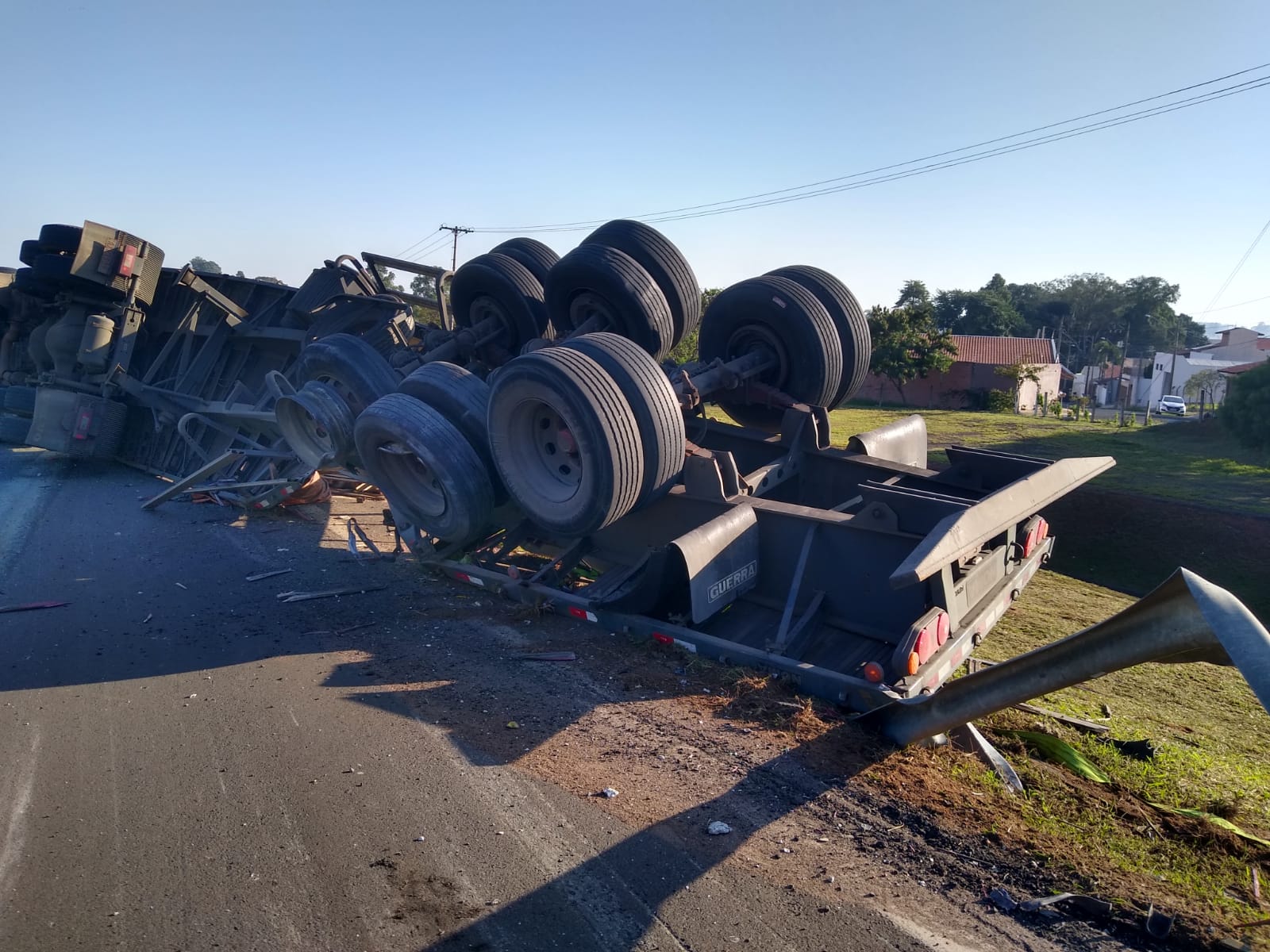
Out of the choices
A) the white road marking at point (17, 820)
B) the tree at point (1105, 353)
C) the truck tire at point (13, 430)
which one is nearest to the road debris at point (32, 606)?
the white road marking at point (17, 820)

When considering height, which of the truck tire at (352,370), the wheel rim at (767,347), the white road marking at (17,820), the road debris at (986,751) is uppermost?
the wheel rim at (767,347)

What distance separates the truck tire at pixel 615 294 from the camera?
7.35 metres

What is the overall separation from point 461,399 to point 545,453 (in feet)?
2.90

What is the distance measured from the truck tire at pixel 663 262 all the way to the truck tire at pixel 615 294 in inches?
5.2

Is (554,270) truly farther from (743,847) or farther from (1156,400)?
(1156,400)

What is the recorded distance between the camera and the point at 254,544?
8227mm

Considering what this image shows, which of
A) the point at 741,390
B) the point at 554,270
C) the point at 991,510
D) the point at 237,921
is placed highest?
the point at 554,270

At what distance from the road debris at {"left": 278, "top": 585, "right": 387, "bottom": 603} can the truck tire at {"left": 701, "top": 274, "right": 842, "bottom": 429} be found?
3.33 meters

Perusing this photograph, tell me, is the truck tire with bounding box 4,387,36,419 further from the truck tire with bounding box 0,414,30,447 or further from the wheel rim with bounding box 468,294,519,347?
the wheel rim with bounding box 468,294,519,347

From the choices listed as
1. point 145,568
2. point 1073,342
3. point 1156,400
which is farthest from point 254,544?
point 1073,342

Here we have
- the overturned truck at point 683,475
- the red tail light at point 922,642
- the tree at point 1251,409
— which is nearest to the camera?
the red tail light at point 922,642

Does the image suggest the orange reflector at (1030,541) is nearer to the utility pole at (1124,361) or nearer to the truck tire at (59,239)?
the truck tire at (59,239)

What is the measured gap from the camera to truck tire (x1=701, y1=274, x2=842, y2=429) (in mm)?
7508

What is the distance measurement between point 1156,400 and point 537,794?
227 feet
